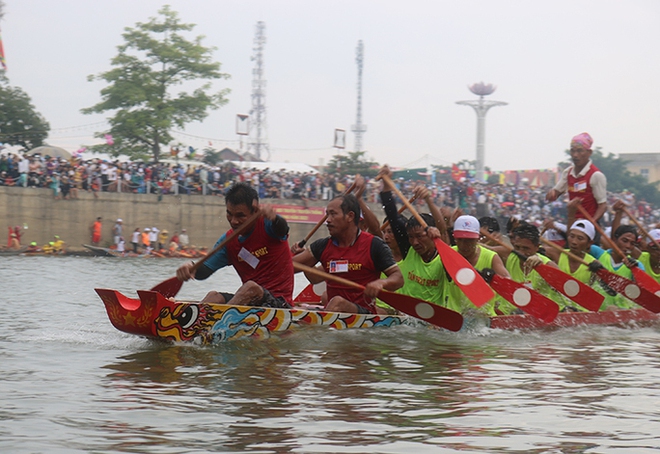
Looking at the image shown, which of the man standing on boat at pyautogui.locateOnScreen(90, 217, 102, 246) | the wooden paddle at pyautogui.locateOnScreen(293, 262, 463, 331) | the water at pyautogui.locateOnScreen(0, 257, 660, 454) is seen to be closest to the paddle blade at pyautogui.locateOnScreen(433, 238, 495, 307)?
the wooden paddle at pyautogui.locateOnScreen(293, 262, 463, 331)

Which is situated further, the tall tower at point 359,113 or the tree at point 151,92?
the tall tower at point 359,113

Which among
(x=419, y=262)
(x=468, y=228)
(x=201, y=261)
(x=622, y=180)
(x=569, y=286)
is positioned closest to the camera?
(x=201, y=261)

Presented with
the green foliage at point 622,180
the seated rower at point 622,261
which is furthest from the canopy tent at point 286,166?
the seated rower at point 622,261

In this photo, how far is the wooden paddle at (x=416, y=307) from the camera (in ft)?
24.7

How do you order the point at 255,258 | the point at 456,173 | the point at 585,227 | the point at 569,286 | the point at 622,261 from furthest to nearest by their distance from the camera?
1. the point at 456,173
2. the point at 622,261
3. the point at 585,227
4. the point at 569,286
5. the point at 255,258

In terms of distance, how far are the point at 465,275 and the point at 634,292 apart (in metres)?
3.19

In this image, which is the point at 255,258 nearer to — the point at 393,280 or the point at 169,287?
the point at 169,287

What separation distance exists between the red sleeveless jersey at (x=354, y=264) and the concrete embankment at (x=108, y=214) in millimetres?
23186

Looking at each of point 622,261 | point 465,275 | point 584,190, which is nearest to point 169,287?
point 465,275

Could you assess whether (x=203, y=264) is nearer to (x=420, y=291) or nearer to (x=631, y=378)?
(x=420, y=291)

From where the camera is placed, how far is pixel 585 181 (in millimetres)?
10539

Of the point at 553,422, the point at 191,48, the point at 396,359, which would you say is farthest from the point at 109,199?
the point at 553,422

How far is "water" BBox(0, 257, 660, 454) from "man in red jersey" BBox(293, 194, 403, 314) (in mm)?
387

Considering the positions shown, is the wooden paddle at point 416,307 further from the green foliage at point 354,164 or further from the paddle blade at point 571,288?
the green foliage at point 354,164
